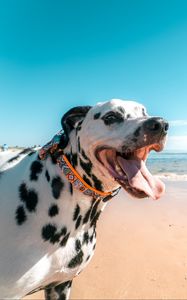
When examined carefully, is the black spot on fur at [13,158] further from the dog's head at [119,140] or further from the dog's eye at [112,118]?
the dog's eye at [112,118]

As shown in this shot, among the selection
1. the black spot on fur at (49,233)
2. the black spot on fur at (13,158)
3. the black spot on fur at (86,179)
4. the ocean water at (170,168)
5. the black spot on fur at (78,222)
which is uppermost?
the black spot on fur at (13,158)

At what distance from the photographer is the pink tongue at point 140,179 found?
95.7 inches

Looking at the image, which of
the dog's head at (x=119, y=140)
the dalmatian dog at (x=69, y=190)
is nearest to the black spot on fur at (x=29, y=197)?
the dalmatian dog at (x=69, y=190)

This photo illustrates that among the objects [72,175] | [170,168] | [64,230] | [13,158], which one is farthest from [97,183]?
[170,168]

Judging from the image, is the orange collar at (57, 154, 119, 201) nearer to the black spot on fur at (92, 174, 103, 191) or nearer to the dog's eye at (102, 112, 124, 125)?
the black spot on fur at (92, 174, 103, 191)

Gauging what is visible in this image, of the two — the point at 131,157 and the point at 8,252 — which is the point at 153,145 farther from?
the point at 8,252

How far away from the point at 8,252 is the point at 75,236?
50cm

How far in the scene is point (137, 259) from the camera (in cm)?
436

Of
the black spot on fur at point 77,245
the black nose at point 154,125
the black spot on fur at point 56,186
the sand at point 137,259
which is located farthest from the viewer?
the sand at point 137,259

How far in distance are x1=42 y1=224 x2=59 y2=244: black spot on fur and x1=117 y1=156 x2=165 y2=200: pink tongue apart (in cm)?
63

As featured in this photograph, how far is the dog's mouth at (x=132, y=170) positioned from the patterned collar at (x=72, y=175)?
0.19m

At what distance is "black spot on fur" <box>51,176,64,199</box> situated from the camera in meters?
2.48

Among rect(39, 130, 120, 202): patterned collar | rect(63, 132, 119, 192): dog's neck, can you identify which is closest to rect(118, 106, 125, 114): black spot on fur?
rect(63, 132, 119, 192): dog's neck

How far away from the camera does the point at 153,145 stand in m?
2.50
